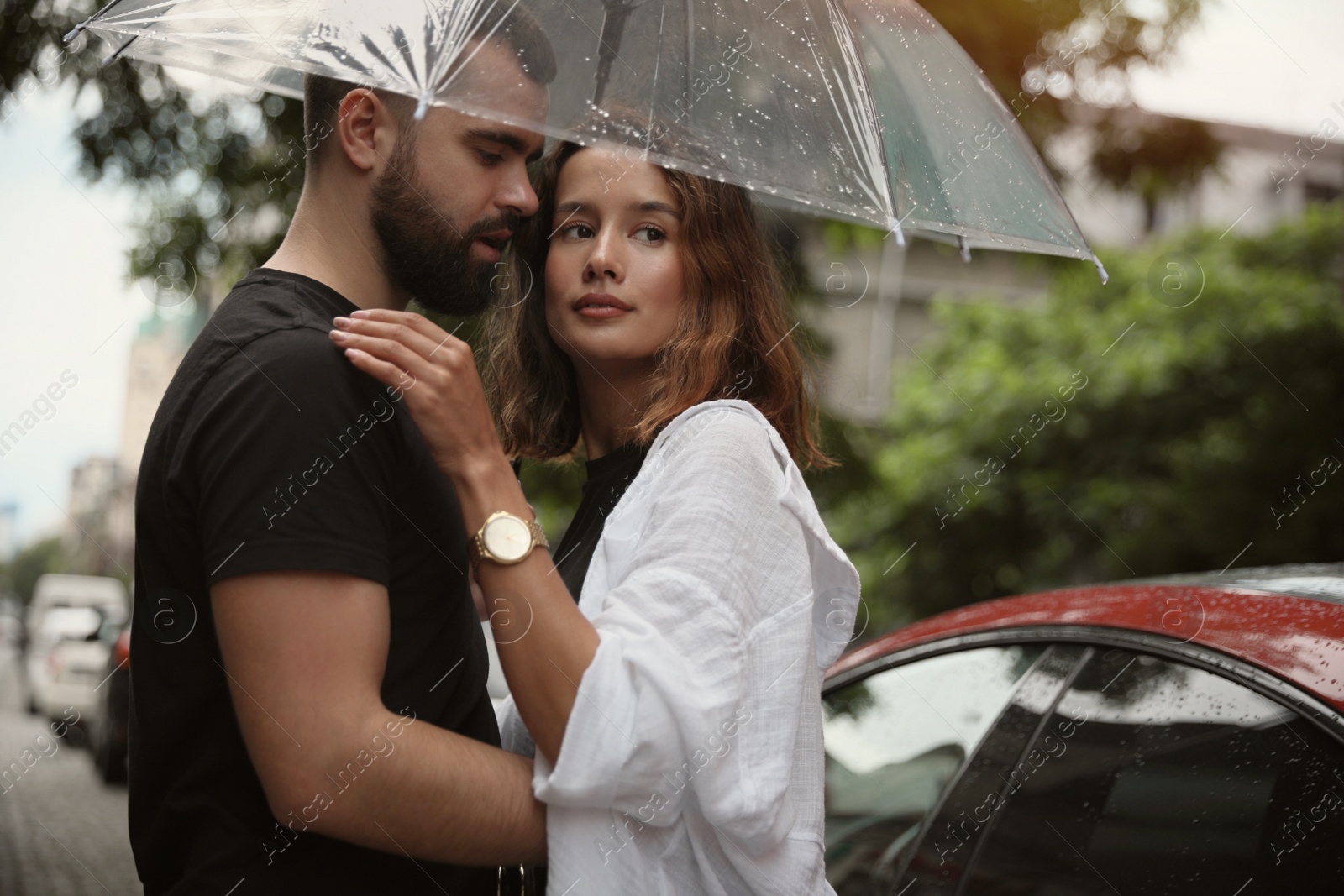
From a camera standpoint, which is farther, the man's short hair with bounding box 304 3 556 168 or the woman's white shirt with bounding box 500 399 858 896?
the man's short hair with bounding box 304 3 556 168

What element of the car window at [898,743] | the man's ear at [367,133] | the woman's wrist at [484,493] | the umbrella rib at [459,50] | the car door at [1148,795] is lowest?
the car window at [898,743]

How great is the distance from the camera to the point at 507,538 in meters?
1.62

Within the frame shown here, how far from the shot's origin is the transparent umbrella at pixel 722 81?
1770mm

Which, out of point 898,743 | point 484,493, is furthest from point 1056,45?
point 484,493

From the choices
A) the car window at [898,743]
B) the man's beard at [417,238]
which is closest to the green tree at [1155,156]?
the car window at [898,743]

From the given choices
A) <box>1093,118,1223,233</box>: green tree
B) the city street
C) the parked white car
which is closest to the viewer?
<box>1093,118,1223,233</box>: green tree

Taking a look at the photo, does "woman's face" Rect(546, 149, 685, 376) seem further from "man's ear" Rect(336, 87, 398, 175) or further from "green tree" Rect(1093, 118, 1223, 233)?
"green tree" Rect(1093, 118, 1223, 233)

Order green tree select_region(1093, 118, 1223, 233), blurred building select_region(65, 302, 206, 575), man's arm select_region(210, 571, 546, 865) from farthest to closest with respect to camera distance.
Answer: green tree select_region(1093, 118, 1223, 233) → blurred building select_region(65, 302, 206, 575) → man's arm select_region(210, 571, 546, 865)

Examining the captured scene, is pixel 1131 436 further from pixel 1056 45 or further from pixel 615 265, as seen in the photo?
pixel 615 265

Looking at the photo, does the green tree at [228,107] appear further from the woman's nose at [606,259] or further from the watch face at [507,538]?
the watch face at [507,538]

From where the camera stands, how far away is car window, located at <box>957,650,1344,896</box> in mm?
1812

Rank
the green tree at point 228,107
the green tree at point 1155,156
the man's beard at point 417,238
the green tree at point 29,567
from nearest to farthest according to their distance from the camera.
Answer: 1. the man's beard at point 417,238
2. the green tree at point 228,107
3. the green tree at point 1155,156
4. the green tree at point 29,567

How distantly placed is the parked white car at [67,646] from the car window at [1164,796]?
11211mm

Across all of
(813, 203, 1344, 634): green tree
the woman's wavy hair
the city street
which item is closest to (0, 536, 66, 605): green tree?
the city street
